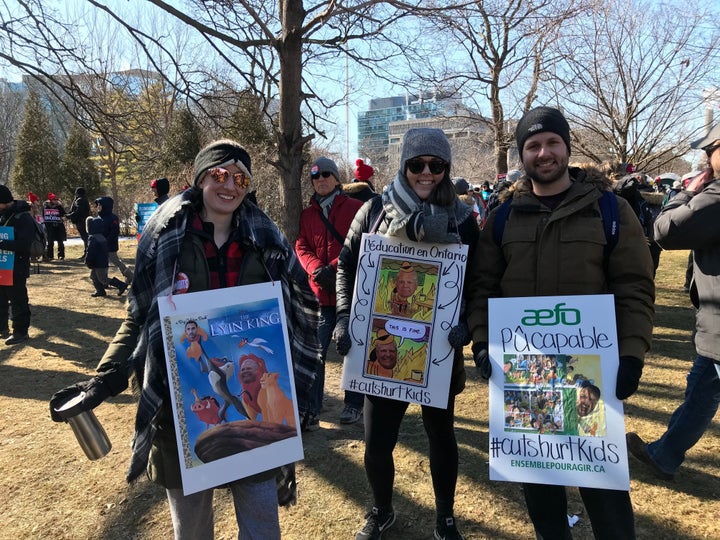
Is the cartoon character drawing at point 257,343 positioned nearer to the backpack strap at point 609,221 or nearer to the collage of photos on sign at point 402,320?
the collage of photos on sign at point 402,320

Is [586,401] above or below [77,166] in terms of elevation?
below

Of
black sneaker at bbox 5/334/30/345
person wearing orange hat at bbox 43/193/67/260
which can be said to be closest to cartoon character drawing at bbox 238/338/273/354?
black sneaker at bbox 5/334/30/345

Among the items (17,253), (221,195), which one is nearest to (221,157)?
(221,195)

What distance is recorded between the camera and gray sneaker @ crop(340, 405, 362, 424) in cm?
416

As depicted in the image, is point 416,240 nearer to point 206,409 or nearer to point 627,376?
point 627,376

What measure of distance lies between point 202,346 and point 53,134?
108 ft

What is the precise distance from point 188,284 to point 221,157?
525 millimetres

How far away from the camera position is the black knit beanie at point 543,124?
2.01m

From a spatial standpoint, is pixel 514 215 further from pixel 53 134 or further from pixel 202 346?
pixel 53 134

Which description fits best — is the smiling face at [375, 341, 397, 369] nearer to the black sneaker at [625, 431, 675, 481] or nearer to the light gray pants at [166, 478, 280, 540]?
the light gray pants at [166, 478, 280, 540]

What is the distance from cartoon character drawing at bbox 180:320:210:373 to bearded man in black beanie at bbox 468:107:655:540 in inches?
45.6

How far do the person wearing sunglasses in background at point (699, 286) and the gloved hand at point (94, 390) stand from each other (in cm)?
283

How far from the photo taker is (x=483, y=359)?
210cm

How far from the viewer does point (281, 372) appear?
6.34 ft
